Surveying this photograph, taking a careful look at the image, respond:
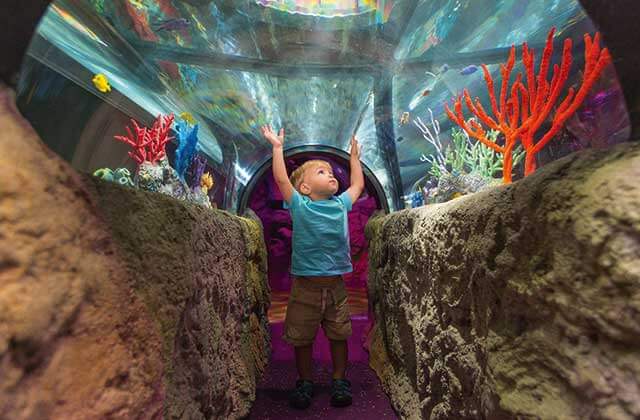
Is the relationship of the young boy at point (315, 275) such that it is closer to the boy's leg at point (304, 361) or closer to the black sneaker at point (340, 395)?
the boy's leg at point (304, 361)

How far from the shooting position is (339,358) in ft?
9.93

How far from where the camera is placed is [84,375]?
2.24 ft

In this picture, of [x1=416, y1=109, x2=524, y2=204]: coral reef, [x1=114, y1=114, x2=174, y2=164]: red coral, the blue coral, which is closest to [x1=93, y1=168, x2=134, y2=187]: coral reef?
[x1=114, y1=114, x2=174, y2=164]: red coral

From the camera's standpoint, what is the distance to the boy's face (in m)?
3.33

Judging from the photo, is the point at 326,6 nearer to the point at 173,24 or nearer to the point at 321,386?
the point at 173,24

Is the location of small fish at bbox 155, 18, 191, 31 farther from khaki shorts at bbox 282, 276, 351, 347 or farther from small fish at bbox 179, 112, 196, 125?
khaki shorts at bbox 282, 276, 351, 347

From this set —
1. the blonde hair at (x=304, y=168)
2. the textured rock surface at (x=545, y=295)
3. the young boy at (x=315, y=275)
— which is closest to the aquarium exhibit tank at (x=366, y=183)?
the textured rock surface at (x=545, y=295)

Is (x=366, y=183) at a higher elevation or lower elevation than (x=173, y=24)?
lower

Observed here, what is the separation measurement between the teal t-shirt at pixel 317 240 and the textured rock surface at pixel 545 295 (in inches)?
58.4

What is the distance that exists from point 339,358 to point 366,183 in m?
4.04

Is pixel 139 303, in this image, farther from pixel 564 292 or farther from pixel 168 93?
pixel 168 93

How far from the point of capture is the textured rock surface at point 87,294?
568 mm

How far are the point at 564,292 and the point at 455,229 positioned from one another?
2.33 ft

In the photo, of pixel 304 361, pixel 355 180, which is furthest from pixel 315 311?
pixel 355 180
